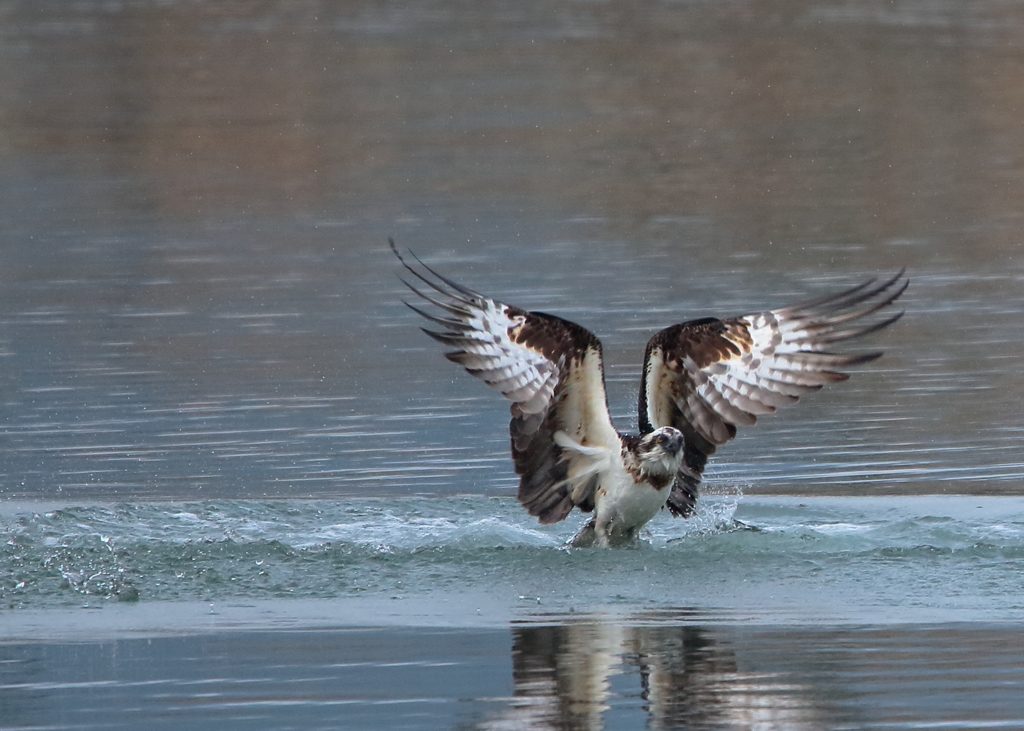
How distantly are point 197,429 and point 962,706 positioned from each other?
270 inches

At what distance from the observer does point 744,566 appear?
9375mm

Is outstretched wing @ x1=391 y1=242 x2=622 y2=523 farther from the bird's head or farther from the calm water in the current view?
the calm water

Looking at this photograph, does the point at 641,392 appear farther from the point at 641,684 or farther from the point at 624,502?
the point at 641,684

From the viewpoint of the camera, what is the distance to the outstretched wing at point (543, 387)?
9547 millimetres

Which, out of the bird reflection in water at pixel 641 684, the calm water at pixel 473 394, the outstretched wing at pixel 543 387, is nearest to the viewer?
the bird reflection in water at pixel 641 684

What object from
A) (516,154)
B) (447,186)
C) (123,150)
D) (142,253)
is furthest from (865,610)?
(123,150)

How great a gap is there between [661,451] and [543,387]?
623mm

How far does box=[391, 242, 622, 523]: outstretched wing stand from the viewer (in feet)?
31.3

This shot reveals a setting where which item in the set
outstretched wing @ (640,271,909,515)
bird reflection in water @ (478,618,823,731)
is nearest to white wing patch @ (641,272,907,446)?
outstretched wing @ (640,271,909,515)

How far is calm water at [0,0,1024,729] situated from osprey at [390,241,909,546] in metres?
0.33

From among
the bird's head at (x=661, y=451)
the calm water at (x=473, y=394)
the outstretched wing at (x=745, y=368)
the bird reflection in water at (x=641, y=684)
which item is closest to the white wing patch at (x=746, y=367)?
the outstretched wing at (x=745, y=368)

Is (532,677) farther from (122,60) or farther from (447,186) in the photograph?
(122,60)

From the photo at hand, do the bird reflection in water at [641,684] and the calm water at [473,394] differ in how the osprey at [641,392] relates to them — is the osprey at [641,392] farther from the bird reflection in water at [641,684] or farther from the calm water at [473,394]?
the bird reflection in water at [641,684]

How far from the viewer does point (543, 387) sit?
9711 mm
